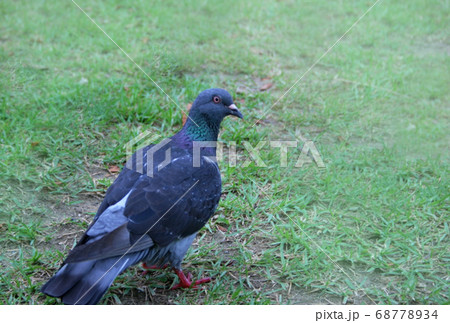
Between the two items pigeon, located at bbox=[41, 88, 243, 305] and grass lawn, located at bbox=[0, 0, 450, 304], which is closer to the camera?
pigeon, located at bbox=[41, 88, 243, 305]

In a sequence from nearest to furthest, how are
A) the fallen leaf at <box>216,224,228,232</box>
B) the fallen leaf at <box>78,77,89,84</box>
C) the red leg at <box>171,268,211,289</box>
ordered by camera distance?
the red leg at <box>171,268,211,289</box>, the fallen leaf at <box>216,224,228,232</box>, the fallen leaf at <box>78,77,89,84</box>

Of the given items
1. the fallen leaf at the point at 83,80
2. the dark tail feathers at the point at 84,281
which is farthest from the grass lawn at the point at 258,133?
the dark tail feathers at the point at 84,281

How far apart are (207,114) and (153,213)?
105 centimetres

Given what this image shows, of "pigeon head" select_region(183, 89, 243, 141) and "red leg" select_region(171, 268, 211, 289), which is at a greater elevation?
"pigeon head" select_region(183, 89, 243, 141)

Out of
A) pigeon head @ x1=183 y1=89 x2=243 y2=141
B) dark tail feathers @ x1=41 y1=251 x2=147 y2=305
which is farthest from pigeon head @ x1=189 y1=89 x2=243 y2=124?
dark tail feathers @ x1=41 y1=251 x2=147 y2=305

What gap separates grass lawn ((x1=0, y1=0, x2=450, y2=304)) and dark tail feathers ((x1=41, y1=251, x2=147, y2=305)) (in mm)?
364

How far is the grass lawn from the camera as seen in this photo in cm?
355

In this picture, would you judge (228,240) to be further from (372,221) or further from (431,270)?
(431,270)

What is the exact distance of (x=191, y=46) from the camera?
652 cm

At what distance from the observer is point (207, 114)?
12.5 ft

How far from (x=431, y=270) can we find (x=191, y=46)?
433 cm

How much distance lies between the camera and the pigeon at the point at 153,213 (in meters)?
2.93

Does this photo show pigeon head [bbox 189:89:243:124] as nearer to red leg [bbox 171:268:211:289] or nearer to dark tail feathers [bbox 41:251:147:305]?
red leg [bbox 171:268:211:289]

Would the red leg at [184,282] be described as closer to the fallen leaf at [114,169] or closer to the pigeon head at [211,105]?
the pigeon head at [211,105]
